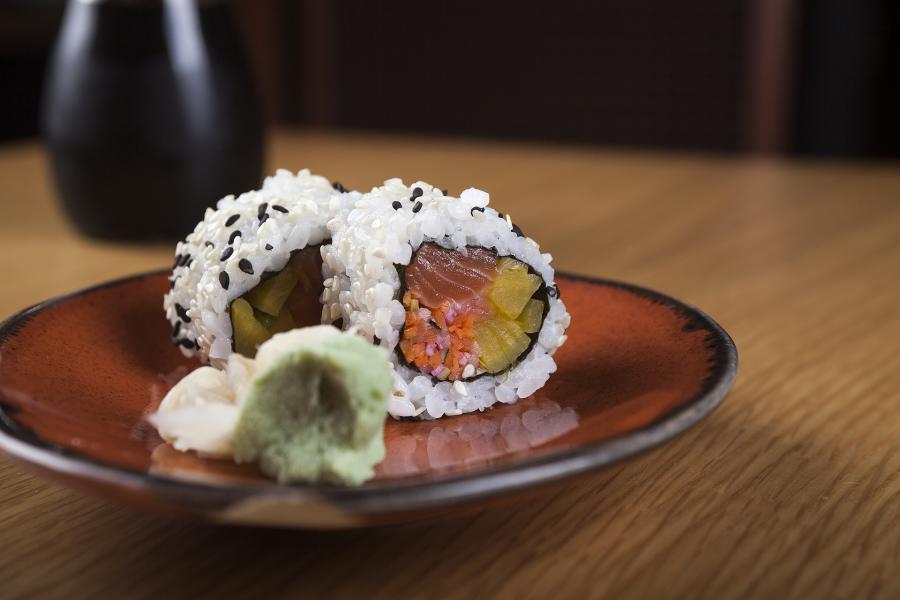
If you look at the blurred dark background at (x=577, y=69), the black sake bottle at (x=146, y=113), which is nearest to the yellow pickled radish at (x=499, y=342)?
the black sake bottle at (x=146, y=113)

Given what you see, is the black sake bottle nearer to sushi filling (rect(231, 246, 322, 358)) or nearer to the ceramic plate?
the ceramic plate

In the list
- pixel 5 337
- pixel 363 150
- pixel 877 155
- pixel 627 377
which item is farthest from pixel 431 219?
pixel 877 155

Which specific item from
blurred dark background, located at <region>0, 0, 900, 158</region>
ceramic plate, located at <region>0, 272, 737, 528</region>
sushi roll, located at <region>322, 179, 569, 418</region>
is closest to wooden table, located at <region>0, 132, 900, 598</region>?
ceramic plate, located at <region>0, 272, 737, 528</region>

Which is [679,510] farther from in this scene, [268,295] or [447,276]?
[268,295]

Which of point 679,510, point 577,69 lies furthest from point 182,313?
point 577,69

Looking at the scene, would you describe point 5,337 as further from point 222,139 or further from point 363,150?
point 363,150
